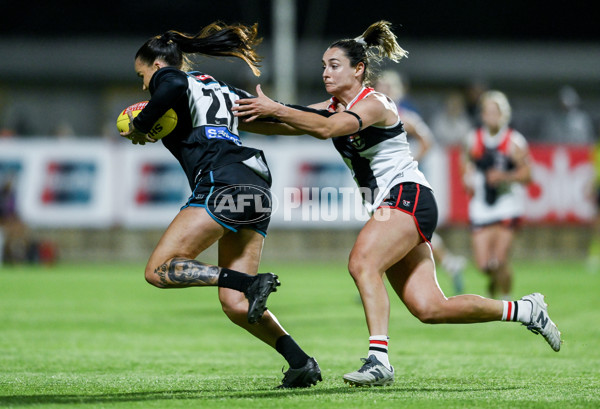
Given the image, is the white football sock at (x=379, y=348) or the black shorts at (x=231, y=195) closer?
the black shorts at (x=231, y=195)

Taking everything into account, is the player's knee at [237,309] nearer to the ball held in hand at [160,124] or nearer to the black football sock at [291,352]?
the black football sock at [291,352]

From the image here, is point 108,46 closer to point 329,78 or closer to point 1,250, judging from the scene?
point 1,250

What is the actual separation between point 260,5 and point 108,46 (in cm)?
416

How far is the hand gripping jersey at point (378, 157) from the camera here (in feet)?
19.8

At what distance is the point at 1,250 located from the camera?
694 inches

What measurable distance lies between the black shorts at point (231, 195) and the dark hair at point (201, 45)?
0.77m

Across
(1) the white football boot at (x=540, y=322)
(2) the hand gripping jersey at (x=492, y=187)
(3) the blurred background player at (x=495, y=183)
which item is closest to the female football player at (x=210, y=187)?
(1) the white football boot at (x=540, y=322)

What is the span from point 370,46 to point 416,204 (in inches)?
43.8

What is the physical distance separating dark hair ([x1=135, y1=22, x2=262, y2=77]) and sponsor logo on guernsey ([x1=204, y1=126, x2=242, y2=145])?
49cm

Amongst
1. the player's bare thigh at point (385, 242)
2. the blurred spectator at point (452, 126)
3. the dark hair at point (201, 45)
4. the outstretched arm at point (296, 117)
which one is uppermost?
the blurred spectator at point (452, 126)

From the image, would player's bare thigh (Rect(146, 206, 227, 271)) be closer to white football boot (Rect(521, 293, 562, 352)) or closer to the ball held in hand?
the ball held in hand

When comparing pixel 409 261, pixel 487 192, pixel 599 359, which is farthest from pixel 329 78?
pixel 487 192

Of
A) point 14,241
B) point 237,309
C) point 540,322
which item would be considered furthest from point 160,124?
point 14,241

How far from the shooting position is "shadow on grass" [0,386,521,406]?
5.14 metres
